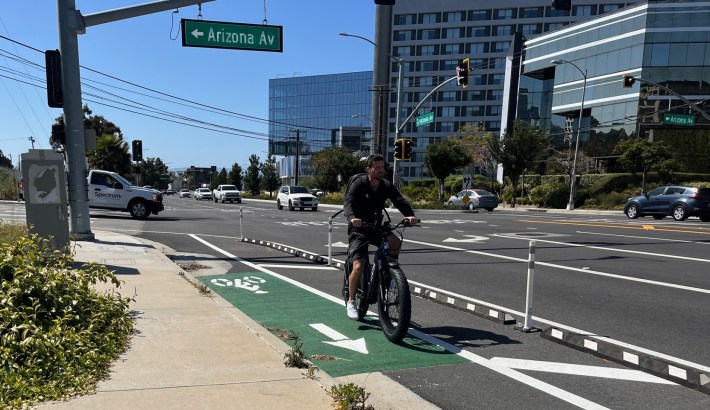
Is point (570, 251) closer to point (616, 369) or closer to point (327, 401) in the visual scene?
point (616, 369)

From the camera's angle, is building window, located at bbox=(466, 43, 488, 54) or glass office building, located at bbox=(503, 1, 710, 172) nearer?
glass office building, located at bbox=(503, 1, 710, 172)

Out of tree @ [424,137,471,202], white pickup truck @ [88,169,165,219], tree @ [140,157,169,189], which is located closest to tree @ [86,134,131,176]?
white pickup truck @ [88,169,165,219]

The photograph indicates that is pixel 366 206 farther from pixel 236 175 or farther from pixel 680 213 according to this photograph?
pixel 236 175

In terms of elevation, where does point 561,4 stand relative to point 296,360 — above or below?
above

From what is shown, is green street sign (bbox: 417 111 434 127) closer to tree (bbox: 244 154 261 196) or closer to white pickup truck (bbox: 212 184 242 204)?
white pickup truck (bbox: 212 184 242 204)

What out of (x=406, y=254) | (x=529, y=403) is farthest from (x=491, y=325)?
(x=406, y=254)

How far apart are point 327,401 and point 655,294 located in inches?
248

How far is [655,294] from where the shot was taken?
766 centimetres

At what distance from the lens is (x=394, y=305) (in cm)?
508

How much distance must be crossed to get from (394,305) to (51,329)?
305 cm

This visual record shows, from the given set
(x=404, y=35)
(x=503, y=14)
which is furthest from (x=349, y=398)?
(x=404, y=35)

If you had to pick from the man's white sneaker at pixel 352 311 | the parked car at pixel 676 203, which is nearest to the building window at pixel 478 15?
the parked car at pixel 676 203

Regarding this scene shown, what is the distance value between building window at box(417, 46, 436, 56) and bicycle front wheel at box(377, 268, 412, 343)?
304ft

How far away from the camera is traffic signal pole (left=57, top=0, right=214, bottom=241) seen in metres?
11.5
